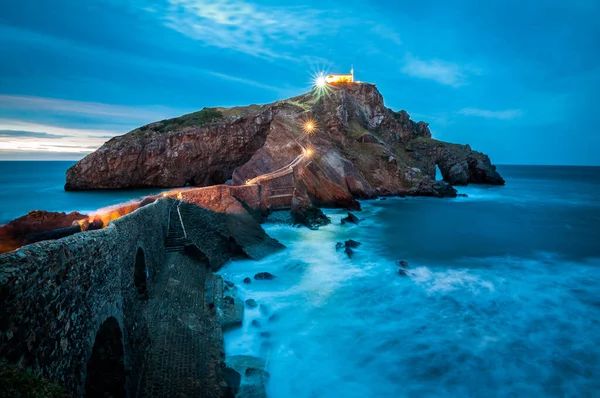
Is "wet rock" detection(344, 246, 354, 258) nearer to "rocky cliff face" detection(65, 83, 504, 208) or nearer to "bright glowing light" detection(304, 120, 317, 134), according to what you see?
"rocky cliff face" detection(65, 83, 504, 208)

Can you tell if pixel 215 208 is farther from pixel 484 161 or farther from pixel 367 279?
pixel 484 161

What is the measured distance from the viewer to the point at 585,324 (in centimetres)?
1207

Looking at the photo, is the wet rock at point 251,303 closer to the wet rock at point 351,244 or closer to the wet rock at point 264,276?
the wet rock at point 264,276

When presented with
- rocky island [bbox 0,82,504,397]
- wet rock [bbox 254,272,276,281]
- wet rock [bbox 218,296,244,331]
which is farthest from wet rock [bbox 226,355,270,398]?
wet rock [bbox 254,272,276,281]

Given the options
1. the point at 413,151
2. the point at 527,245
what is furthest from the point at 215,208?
the point at 413,151

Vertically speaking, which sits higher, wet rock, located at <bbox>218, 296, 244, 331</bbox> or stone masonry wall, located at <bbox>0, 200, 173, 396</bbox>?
stone masonry wall, located at <bbox>0, 200, 173, 396</bbox>

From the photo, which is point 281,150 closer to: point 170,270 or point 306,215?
point 306,215

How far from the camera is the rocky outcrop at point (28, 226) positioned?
501 inches

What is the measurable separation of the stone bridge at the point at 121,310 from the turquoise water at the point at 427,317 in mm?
1707

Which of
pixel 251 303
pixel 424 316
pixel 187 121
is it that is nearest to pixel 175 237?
pixel 251 303

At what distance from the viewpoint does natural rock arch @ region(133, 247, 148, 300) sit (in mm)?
9266

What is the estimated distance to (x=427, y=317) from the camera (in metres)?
12.5

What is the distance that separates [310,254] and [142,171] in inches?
1511

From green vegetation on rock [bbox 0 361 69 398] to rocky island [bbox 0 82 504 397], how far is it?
37cm
